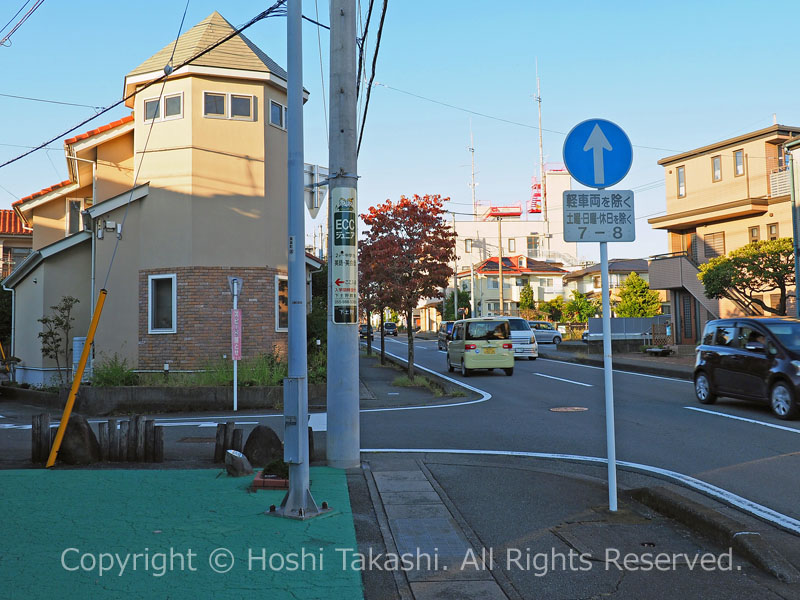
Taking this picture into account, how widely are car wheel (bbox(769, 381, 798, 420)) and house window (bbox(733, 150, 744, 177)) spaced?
2644 cm

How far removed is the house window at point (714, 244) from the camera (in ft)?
119

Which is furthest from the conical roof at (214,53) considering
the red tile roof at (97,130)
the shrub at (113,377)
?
Result: the shrub at (113,377)

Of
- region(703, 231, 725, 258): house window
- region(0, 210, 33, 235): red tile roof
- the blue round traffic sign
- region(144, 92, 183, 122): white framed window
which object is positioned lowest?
the blue round traffic sign

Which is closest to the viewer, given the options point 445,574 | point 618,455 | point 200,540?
point 445,574

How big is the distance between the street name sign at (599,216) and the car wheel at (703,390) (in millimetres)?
8931

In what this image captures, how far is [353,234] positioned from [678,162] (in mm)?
35617

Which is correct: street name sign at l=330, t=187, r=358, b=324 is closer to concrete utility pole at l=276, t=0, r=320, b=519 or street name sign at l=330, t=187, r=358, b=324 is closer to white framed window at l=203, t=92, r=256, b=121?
concrete utility pole at l=276, t=0, r=320, b=519

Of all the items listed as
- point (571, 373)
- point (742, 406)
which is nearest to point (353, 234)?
point (742, 406)

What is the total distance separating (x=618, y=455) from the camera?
9117 mm

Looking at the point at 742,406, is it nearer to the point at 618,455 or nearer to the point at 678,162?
the point at 618,455

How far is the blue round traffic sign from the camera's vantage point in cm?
631

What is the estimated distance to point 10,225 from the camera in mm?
43844

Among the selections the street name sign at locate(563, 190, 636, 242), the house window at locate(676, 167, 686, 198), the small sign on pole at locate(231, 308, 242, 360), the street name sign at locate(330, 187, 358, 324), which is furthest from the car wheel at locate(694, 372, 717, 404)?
the house window at locate(676, 167, 686, 198)

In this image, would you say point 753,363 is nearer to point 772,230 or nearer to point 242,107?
point 242,107
